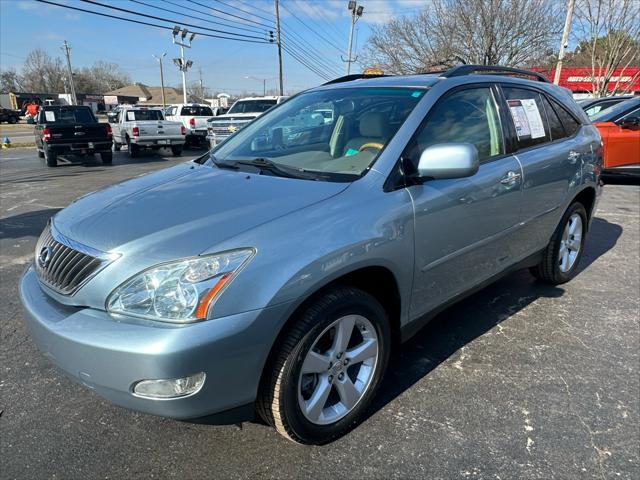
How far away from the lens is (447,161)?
2443 mm

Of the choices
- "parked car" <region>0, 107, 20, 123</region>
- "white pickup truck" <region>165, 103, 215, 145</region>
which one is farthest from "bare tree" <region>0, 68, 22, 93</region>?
"white pickup truck" <region>165, 103, 215, 145</region>

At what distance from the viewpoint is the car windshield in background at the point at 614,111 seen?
9.13m

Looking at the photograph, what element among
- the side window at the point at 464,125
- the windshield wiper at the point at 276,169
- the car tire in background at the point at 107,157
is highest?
the side window at the point at 464,125

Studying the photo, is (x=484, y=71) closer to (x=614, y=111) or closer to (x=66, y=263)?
(x=66, y=263)

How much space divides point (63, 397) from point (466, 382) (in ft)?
7.60

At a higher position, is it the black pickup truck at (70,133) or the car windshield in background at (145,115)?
the car windshield in background at (145,115)

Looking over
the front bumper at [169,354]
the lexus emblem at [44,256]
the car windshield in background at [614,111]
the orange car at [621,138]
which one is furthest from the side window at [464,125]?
the car windshield in background at [614,111]

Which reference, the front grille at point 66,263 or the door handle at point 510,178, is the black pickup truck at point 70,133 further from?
the door handle at point 510,178

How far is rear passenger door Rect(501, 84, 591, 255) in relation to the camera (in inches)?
136

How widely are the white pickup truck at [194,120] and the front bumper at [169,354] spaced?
57.0 feet

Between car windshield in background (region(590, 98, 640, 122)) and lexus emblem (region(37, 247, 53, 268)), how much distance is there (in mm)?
9784

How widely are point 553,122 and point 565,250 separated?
3.76 ft

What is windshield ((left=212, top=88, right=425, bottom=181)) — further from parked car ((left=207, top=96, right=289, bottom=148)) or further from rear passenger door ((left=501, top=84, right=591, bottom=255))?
parked car ((left=207, top=96, right=289, bottom=148))

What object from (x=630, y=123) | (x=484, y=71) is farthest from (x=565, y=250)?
(x=630, y=123)
